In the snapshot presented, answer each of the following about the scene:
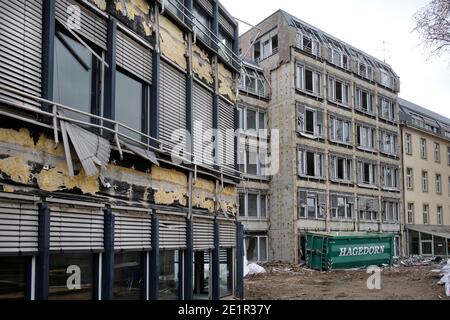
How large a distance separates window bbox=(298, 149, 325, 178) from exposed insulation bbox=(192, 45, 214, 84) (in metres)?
20.8

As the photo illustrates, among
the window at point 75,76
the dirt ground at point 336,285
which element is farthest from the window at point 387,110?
the window at point 75,76

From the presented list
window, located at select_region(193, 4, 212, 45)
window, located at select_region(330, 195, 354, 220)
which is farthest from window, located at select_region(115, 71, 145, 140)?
window, located at select_region(330, 195, 354, 220)

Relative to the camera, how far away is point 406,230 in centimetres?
4403

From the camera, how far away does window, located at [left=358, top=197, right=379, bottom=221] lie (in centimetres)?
3962

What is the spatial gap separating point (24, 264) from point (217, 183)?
25.9ft

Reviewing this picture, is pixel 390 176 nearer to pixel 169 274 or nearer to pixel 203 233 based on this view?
pixel 203 233

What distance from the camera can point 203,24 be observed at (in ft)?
47.3

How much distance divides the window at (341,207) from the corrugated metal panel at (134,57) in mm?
27998

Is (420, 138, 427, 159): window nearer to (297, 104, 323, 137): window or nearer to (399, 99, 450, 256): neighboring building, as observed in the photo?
(399, 99, 450, 256): neighboring building

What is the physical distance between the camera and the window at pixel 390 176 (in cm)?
4250

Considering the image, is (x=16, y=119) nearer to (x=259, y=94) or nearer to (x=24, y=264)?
(x=24, y=264)

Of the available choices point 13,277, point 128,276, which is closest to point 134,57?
point 128,276

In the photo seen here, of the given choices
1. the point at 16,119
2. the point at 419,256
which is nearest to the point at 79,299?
the point at 16,119

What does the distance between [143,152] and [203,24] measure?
218 inches
